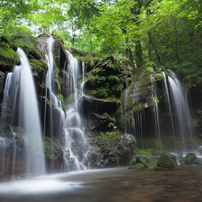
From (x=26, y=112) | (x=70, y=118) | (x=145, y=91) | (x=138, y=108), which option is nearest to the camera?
(x=26, y=112)

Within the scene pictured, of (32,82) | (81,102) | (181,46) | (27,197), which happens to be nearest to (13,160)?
(27,197)

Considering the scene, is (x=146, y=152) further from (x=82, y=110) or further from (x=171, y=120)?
(x=82, y=110)

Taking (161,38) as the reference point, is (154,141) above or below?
below

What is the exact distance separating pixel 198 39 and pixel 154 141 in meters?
9.98

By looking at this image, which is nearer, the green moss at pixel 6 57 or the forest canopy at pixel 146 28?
the green moss at pixel 6 57

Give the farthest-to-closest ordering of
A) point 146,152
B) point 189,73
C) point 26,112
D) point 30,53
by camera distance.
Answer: point 189,73 → point 146,152 → point 30,53 → point 26,112

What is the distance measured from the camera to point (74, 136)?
8172mm

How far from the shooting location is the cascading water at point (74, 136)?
277 inches

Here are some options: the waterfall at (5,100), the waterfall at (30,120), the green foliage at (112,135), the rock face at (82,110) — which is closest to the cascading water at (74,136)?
the rock face at (82,110)

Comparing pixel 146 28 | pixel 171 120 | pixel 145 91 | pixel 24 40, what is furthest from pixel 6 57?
pixel 171 120

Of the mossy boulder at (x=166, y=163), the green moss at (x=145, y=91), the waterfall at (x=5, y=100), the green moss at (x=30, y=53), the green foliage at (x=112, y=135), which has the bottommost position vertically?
the mossy boulder at (x=166, y=163)

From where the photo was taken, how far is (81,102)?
32.3 feet

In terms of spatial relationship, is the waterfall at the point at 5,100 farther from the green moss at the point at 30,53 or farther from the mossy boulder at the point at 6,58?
the green moss at the point at 30,53

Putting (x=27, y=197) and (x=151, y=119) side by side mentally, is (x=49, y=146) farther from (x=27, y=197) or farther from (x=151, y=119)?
(x=151, y=119)
